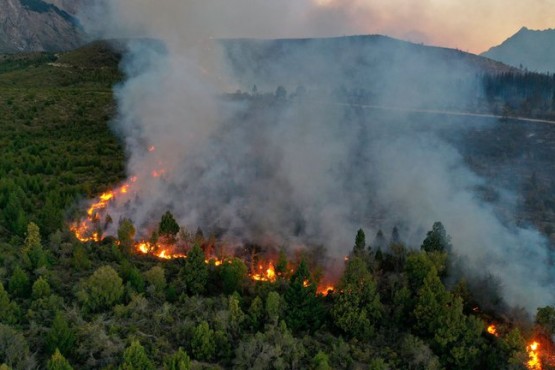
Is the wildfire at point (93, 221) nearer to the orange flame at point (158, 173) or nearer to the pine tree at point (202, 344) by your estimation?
the orange flame at point (158, 173)

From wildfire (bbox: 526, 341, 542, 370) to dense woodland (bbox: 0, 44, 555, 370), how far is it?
0.48 metres

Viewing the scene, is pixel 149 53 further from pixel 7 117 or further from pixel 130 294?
pixel 130 294

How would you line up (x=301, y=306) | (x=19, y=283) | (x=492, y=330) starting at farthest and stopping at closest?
(x=492, y=330), (x=301, y=306), (x=19, y=283)

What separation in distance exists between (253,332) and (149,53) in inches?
1762

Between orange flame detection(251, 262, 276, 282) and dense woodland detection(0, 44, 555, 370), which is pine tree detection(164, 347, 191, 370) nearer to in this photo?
dense woodland detection(0, 44, 555, 370)

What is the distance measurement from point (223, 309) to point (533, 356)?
668 inches

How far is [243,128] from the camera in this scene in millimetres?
56219

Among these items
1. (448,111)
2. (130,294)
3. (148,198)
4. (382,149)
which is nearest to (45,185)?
(148,198)

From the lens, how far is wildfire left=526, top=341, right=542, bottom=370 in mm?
26078

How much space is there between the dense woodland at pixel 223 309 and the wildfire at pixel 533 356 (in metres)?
0.48

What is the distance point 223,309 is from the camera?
27.6 m

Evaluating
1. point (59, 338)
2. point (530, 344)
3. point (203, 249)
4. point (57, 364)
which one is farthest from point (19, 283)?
point (530, 344)

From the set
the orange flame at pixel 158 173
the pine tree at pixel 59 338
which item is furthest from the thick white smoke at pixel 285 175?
the pine tree at pixel 59 338

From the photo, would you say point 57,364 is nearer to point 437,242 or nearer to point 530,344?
point 530,344
